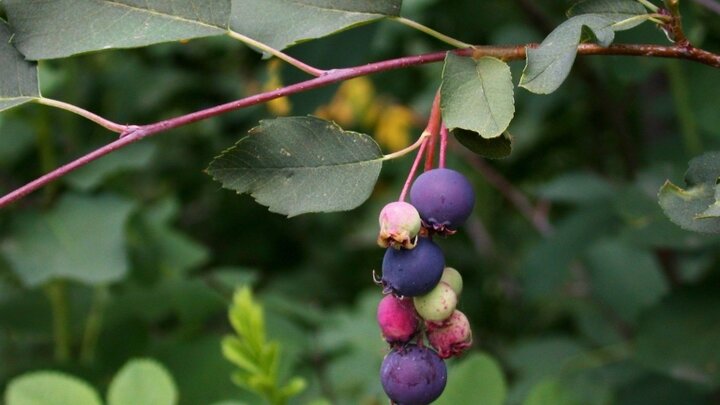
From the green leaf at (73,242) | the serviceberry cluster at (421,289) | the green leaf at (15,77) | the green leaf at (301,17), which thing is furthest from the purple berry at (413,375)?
the green leaf at (73,242)

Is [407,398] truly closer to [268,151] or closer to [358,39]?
[268,151]

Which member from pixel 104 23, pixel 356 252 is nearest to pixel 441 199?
pixel 104 23

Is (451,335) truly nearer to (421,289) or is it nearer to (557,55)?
(421,289)

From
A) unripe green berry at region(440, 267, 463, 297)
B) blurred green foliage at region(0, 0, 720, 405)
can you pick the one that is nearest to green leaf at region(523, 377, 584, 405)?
blurred green foliage at region(0, 0, 720, 405)

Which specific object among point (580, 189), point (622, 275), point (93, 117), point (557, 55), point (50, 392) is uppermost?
point (557, 55)

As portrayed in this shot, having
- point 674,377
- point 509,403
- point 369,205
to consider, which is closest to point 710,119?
point 674,377
